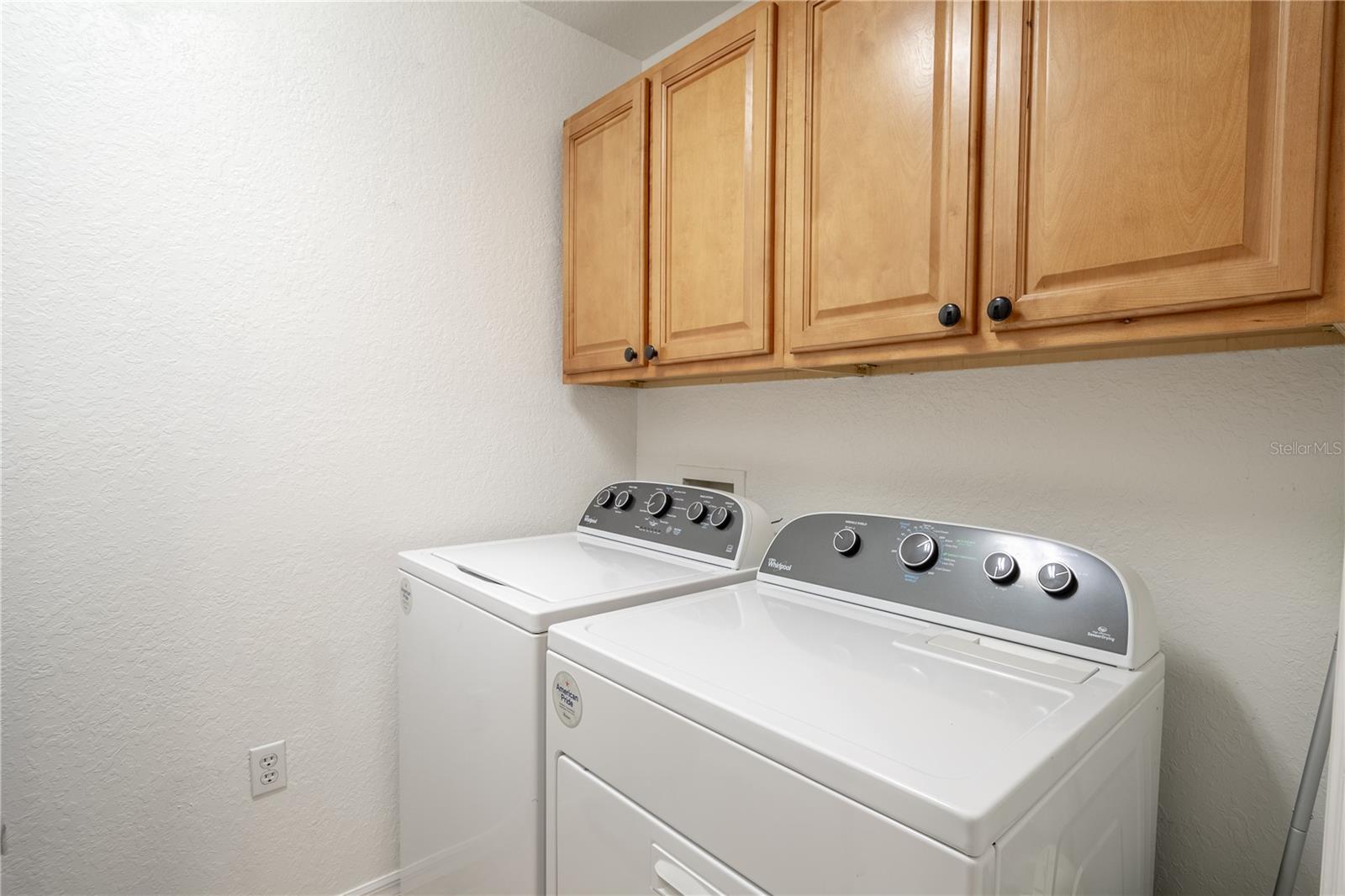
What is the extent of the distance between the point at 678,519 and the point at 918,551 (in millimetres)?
627

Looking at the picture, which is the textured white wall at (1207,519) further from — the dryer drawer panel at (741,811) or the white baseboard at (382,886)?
the white baseboard at (382,886)

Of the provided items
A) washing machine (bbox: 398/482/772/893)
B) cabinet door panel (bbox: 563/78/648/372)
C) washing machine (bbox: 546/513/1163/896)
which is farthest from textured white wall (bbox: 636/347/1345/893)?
cabinet door panel (bbox: 563/78/648/372)

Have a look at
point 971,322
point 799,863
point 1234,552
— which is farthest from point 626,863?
point 1234,552

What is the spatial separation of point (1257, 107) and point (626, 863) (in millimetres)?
1232

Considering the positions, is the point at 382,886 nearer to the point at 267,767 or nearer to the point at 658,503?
the point at 267,767

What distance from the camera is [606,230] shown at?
68.7 inches

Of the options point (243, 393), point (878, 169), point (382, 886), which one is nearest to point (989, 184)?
point (878, 169)

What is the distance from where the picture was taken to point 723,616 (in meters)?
1.10

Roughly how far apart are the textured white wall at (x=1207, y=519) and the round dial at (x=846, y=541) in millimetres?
315

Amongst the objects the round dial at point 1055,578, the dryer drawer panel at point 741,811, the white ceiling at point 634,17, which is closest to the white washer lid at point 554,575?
the dryer drawer panel at point 741,811

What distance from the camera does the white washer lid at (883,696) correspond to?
60cm

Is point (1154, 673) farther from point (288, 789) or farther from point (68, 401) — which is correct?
point (68, 401)

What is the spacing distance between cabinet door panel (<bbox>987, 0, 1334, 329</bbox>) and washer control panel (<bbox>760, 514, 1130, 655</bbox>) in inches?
14.3

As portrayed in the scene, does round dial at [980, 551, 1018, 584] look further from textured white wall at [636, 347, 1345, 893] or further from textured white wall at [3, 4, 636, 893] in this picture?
textured white wall at [3, 4, 636, 893]
